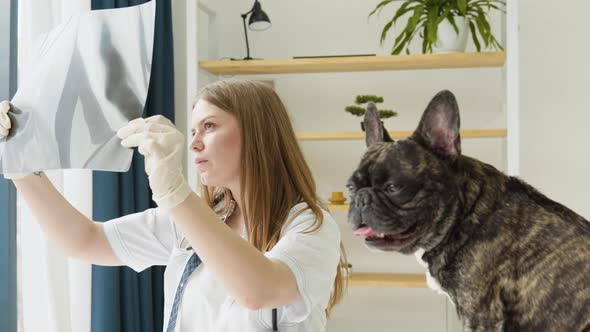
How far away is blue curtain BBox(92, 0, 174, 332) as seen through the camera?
6.98 feet

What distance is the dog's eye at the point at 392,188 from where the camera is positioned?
343 mm

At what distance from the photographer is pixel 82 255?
1438mm

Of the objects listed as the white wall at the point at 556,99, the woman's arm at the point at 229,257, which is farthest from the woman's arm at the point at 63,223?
the white wall at the point at 556,99

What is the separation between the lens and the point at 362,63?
2.40 m

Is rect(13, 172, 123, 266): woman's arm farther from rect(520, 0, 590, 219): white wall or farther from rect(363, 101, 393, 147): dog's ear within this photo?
rect(520, 0, 590, 219): white wall

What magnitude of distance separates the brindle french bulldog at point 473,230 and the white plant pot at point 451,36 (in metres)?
2.08

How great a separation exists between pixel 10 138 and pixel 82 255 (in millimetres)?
709

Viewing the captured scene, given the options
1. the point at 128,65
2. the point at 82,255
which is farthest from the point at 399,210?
the point at 82,255

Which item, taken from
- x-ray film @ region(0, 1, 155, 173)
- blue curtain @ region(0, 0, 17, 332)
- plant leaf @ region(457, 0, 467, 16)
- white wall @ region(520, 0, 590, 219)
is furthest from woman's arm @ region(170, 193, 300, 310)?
white wall @ region(520, 0, 590, 219)

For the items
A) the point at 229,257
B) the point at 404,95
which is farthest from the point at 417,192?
the point at 404,95

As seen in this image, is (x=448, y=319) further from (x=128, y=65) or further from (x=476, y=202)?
(x=476, y=202)

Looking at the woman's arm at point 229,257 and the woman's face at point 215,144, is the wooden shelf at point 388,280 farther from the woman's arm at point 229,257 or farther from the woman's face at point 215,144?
the woman's arm at point 229,257

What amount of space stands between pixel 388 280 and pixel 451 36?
3.21 ft

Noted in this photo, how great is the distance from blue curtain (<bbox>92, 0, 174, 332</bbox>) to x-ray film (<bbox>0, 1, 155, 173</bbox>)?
57.1 inches
